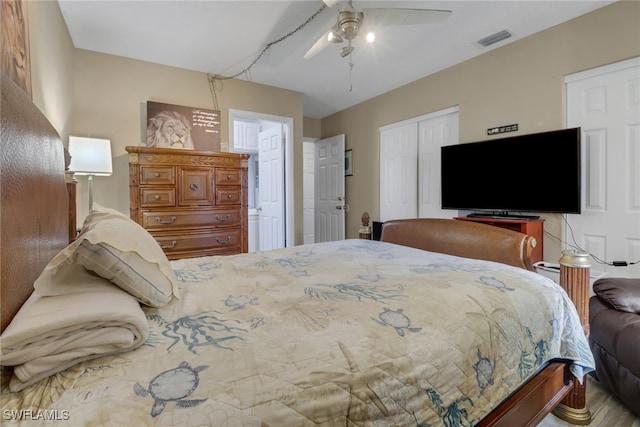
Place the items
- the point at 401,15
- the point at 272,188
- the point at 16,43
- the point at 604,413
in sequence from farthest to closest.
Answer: the point at 272,188, the point at 401,15, the point at 604,413, the point at 16,43

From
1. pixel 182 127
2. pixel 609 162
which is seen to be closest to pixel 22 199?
pixel 182 127

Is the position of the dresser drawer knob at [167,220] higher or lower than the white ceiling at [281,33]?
lower

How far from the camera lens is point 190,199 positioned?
2.89 m

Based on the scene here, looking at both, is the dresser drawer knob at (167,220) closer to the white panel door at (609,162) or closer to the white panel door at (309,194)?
the white panel door at (309,194)

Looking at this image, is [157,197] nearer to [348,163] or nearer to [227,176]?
[227,176]

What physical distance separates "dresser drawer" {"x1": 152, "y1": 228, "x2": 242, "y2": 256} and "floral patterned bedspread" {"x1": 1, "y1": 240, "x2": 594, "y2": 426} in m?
1.60

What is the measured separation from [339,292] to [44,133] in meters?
1.21

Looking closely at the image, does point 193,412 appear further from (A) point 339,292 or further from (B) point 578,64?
(B) point 578,64

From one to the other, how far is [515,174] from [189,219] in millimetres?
3223

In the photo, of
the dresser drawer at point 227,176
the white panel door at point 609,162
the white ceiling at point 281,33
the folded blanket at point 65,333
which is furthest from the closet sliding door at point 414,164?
the folded blanket at point 65,333

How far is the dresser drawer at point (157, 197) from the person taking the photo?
2.70m

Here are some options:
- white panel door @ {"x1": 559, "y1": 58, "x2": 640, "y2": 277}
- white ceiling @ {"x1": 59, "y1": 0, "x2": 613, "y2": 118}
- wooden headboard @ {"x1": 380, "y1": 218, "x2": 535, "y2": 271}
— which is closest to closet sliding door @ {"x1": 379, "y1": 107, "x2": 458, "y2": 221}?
white ceiling @ {"x1": 59, "y1": 0, "x2": 613, "y2": 118}

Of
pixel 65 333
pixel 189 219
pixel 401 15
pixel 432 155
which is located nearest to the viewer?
pixel 65 333

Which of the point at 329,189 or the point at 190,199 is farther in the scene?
the point at 329,189
